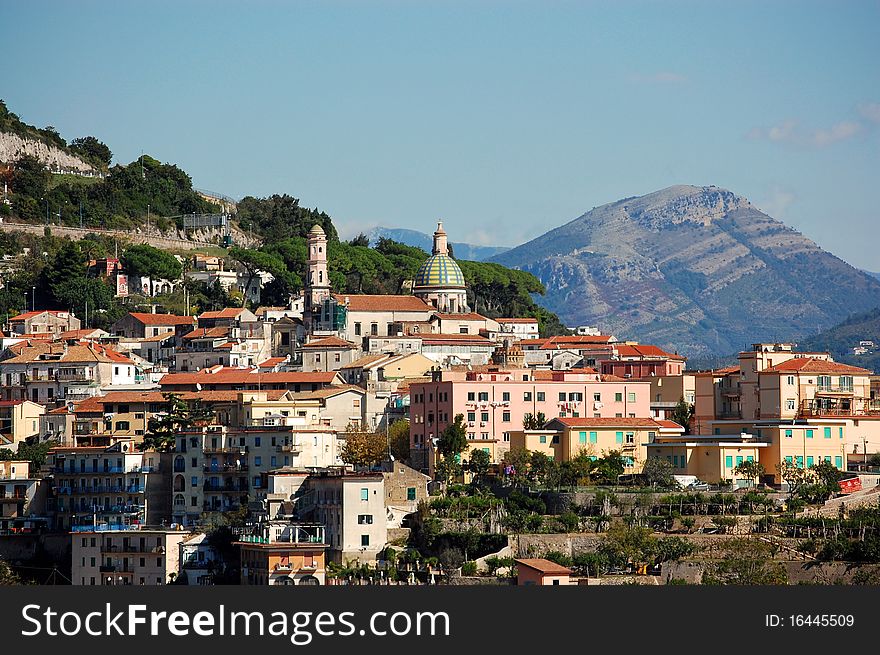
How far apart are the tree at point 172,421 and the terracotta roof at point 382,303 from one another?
20634 mm

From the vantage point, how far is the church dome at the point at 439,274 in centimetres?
9669

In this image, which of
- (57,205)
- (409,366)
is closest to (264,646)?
(409,366)

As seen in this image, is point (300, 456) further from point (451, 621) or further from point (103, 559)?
point (451, 621)

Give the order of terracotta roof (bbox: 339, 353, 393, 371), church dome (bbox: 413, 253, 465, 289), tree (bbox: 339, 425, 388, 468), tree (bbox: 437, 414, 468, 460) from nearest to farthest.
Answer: tree (bbox: 339, 425, 388, 468) → tree (bbox: 437, 414, 468, 460) → terracotta roof (bbox: 339, 353, 393, 371) → church dome (bbox: 413, 253, 465, 289)

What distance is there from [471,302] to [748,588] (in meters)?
58.3

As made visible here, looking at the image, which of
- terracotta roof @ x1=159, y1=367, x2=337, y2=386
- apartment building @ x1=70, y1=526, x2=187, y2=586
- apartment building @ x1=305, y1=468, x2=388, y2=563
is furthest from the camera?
terracotta roof @ x1=159, y1=367, x2=337, y2=386

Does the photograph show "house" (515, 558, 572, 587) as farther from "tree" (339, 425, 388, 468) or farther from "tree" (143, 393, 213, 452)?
"tree" (143, 393, 213, 452)

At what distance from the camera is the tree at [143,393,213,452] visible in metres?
64.3

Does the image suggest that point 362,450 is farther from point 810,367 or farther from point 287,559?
point 810,367

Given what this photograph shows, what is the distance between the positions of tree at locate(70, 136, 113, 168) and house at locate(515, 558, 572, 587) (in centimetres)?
7857

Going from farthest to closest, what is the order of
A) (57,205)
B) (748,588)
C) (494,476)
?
(57,205) → (494,476) → (748,588)

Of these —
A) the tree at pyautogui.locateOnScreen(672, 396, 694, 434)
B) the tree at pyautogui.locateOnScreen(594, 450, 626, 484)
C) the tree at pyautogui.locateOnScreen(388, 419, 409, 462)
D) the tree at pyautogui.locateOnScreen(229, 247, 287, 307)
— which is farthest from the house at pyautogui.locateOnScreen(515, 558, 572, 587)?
the tree at pyautogui.locateOnScreen(229, 247, 287, 307)

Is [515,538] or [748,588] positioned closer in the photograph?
[748,588]

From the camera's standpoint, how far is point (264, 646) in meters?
40.4
